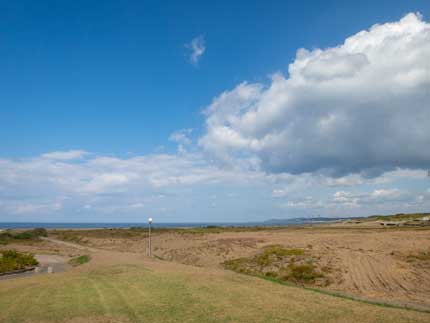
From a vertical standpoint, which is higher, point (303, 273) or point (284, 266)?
point (284, 266)

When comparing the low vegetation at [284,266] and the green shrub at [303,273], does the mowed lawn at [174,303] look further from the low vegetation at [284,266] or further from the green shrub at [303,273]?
the low vegetation at [284,266]

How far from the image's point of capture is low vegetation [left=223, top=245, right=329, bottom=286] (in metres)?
25.2

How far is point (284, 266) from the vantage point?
2888 centimetres

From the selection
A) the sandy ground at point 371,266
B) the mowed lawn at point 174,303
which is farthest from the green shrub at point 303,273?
the mowed lawn at point 174,303

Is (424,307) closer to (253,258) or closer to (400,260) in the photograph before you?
(400,260)

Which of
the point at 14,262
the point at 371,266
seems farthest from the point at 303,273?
the point at 14,262

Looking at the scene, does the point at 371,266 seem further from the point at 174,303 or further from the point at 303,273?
the point at 174,303

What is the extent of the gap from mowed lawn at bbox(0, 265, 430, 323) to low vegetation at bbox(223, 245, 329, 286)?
604 cm

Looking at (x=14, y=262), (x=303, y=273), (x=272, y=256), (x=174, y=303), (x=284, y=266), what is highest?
(x=14, y=262)

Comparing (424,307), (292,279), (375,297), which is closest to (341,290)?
(375,297)

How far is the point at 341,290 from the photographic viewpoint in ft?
70.9

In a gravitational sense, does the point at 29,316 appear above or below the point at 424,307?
above

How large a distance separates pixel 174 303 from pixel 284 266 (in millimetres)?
15988

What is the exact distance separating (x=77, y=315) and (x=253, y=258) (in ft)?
75.2
